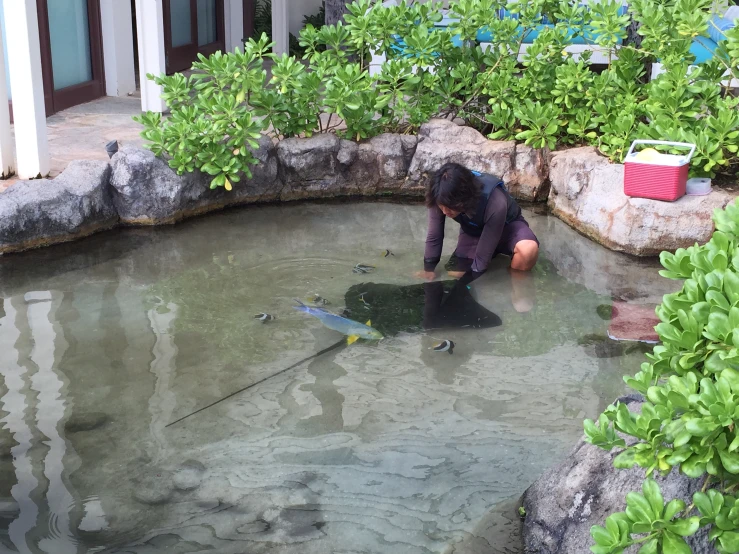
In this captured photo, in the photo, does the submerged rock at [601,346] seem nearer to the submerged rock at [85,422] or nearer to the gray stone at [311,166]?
the submerged rock at [85,422]

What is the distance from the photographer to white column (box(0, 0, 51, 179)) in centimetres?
660

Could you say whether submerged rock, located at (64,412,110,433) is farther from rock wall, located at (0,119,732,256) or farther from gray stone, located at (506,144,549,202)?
gray stone, located at (506,144,549,202)

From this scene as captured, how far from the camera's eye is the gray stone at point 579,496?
288 centimetres

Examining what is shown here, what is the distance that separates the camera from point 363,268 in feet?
20.4

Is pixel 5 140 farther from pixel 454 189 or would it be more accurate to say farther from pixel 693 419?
pixel 693 419

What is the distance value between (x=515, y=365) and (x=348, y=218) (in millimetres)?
3073

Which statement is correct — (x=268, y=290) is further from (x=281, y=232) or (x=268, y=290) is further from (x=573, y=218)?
(x=573, y=218)

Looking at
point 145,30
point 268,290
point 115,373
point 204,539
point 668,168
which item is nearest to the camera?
point 204,539

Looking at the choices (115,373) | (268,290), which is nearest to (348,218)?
(268,290)

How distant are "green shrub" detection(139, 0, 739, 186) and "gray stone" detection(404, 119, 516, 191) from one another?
0.22m

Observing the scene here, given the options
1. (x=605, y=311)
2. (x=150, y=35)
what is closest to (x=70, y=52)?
(x=150, y=35)

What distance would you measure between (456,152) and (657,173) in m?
2.07

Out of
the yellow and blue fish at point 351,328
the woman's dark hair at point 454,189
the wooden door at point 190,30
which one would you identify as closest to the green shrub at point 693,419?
the yellow and blue fish at point 351,328

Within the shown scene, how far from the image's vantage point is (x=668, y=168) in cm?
637
